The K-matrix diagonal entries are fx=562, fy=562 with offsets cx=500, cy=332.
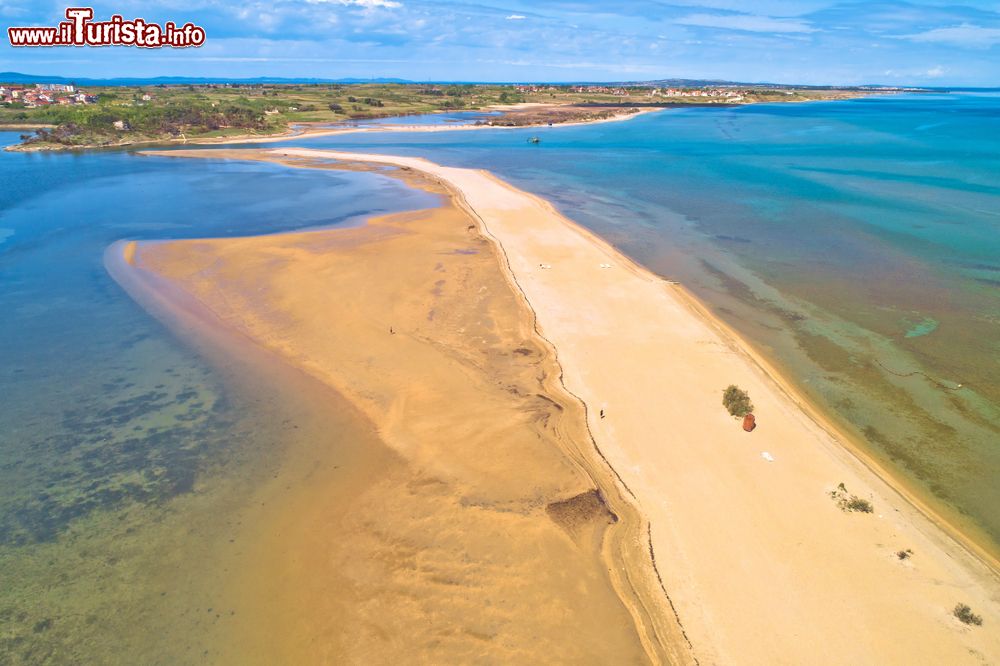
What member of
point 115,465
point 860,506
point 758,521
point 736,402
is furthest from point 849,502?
point 115,465

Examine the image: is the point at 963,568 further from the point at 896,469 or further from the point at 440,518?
the point at 440,518

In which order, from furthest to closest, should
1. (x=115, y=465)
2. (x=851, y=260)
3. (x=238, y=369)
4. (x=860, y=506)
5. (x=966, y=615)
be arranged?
(x=851, y=260)
(x=238, y=369)
(x=115, y=465)
(x=860, y=506)
(x=966, y=615)

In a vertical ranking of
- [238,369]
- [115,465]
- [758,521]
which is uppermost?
[238,369]

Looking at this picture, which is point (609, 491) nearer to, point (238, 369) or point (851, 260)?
point (238, 369)

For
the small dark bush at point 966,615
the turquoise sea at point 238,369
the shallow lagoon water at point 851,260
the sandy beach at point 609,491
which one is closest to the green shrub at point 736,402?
the sandy beach at point 609,491

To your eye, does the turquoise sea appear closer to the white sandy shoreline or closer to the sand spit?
the sand spit

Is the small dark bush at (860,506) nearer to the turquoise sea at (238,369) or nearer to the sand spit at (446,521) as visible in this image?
the turquoise sea at (238,369)
